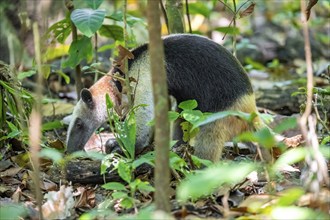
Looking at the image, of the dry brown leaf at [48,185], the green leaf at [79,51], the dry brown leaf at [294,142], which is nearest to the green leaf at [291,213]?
the dry brown leaf at [48,185]

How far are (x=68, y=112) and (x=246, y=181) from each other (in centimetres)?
329

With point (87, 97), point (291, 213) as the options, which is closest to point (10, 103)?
point (87, 97)

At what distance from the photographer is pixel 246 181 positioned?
12.3 feet

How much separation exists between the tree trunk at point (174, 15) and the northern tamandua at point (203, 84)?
0.75 m

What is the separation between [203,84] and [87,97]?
1.17m

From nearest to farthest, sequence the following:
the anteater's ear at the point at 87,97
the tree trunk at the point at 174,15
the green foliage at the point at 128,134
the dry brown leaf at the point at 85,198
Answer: the dry brown leaf at the point at 85,198
the green foliage at the point at 128,134
the anteater's ear at the point at 87,97
the tree trunk at the point at 174,15

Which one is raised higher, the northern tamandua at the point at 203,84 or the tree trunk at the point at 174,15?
the tree trunk at the point at 174,15

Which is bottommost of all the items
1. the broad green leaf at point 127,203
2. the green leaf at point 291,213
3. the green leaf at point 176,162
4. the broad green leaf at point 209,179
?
the broad green leaf at point 127,203

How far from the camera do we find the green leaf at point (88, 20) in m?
4.75

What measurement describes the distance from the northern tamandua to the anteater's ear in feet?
1.84

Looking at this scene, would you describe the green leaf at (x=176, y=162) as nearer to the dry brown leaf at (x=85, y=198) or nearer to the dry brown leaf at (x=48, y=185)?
the dry brown leaf at (x=85, y=198)

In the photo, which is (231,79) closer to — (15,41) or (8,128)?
(8,128)

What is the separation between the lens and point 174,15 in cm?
578

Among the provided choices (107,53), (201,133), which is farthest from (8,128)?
(107,53)
